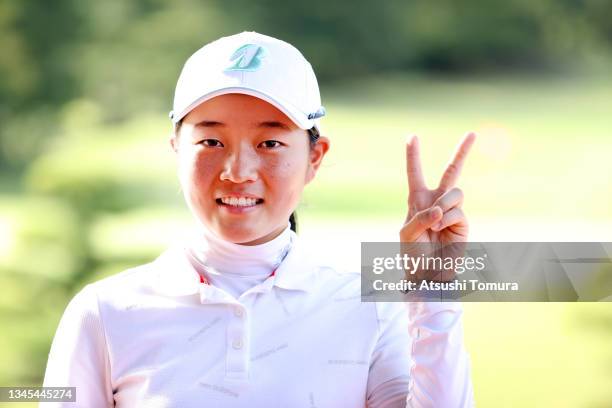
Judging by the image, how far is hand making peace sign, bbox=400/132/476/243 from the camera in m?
1.05

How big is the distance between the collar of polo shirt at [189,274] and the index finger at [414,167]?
0.58 ft

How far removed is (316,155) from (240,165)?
140 mm

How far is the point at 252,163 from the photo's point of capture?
1.09 m

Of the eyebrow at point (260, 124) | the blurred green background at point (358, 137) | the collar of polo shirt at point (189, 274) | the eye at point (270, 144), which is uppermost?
the blurred green background at point (358, 137)

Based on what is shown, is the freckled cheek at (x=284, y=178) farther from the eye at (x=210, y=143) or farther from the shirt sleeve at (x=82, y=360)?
the shirt sleeve at (x=82, y=360)

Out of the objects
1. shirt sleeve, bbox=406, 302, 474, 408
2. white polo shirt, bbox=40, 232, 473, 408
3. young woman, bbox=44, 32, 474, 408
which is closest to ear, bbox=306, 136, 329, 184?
young woman, bbox=44, 32, 474, 408

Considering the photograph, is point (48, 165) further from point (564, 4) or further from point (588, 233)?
point (564, 4)

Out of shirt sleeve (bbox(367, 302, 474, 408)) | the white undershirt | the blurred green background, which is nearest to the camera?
shirt sleeve (bbox(367, 302, 474, 408))

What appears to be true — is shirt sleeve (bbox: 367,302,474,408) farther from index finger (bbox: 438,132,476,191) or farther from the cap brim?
the cap brim

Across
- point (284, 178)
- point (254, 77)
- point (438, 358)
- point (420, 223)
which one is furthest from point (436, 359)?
point (254, 77)

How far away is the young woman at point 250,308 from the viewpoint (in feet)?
3.49

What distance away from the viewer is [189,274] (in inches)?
44.9

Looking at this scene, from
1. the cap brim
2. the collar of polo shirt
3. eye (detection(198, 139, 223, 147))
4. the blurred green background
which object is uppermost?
the blurred green background

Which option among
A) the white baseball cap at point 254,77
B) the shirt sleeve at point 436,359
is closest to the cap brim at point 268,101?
the white baseball cap at point 254,77
